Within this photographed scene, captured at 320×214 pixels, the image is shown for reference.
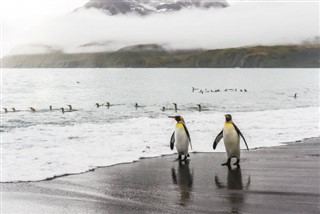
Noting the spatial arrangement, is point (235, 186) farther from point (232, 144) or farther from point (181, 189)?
point (232, 144)

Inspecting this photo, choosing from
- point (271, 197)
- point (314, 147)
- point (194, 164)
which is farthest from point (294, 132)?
point (271, 197)

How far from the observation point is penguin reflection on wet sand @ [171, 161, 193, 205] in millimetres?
7356

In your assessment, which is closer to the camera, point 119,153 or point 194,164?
point 194,164

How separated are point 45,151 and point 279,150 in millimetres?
6820

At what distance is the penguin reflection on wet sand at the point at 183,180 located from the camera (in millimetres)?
7356

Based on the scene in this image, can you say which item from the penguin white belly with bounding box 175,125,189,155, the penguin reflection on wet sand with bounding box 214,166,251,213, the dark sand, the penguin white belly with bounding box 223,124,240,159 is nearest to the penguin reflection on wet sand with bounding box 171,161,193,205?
the dark sand

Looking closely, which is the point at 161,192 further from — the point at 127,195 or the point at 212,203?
the point at 212,203

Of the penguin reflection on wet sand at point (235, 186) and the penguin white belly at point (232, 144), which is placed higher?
the penguin white belly at point (232, 144)

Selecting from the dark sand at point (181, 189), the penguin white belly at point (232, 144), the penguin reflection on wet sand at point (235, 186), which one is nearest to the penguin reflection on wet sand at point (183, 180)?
the dark sand at point (181, 189)

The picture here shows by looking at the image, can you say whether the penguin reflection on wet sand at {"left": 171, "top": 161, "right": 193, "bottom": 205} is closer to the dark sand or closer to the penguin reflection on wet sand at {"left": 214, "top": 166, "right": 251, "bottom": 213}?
the dark sand

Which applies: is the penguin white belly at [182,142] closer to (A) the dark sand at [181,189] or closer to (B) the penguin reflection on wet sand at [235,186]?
(A) the dark sand at [181,189]

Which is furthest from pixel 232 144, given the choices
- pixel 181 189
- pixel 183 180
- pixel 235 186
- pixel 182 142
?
pixel 181 189

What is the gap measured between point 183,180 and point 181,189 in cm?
79

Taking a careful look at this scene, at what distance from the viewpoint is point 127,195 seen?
7.57m
